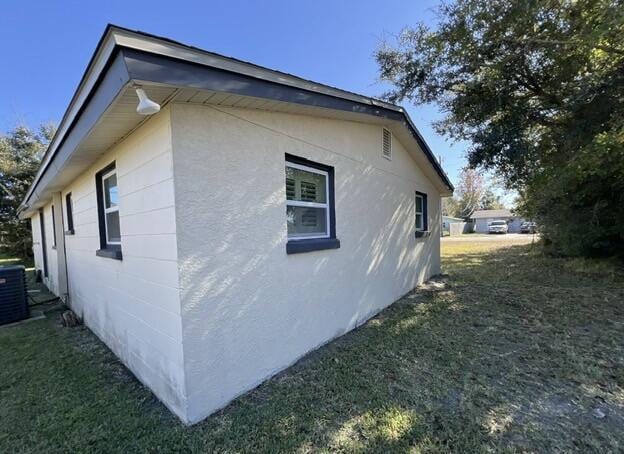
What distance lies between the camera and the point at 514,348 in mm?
4031

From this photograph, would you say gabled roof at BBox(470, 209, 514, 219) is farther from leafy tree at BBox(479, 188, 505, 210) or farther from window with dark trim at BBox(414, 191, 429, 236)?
window with dark trim at BBox(414, 191, 429, 236)

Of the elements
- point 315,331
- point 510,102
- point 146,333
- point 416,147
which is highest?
Answer: point 510,102

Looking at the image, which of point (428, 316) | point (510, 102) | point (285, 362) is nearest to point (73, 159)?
point (285, 362)

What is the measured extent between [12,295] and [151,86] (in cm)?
639

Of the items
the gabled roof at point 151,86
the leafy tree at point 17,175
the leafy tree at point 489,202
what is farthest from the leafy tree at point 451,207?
the gabled roof at point 151,86

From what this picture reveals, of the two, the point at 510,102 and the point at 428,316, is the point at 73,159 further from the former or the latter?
the point at 510,102

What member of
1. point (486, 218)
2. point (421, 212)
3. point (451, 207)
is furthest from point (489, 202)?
point (421, 212)

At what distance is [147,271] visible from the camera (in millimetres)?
2959

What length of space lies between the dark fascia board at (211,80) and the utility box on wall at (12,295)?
6156 millimetres

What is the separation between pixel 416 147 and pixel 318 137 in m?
4.00

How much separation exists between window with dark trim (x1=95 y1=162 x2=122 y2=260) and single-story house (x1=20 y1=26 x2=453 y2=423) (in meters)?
0.02

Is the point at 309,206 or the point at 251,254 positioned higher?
the point at 309,206

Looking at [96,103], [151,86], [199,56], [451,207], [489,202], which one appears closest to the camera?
[151,86]

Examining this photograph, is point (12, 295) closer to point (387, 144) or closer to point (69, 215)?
point (69, 215)
